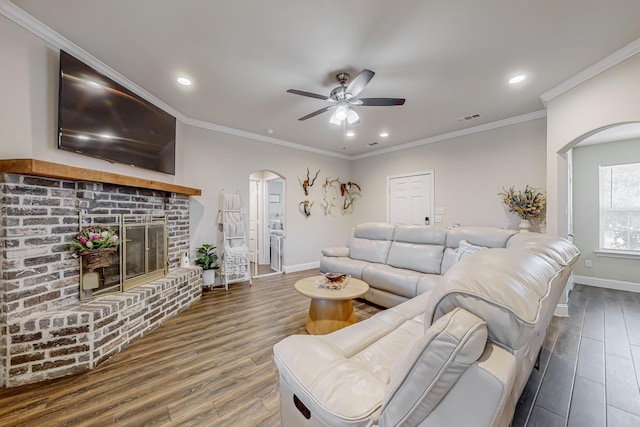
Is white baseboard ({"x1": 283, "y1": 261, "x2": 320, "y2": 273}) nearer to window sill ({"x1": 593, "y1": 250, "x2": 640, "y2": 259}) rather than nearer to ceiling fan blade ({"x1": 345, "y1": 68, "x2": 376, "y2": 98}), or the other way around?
ceiling fan blade ({"x1": 345, "y1": 68, "x2": 376, "y2": 98})

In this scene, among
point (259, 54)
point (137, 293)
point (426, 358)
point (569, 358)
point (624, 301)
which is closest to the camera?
point (426, 358)

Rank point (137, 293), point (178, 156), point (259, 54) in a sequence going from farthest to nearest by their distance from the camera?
1. point (178, 156)
2. point (137, 293)
3. point (259, 54)

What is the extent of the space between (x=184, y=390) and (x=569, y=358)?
307cm

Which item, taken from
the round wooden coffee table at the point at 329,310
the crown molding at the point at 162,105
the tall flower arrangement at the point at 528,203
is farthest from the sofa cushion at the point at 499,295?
the crown molding at the point at 162,105

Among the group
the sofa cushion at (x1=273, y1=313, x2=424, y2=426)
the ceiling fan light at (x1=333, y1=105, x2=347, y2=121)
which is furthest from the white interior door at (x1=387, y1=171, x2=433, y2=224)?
the sofa cushion at (x1=273, y1=313, x2=424, y2=426)

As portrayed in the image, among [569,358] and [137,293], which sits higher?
[137,293]

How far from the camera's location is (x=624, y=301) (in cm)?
334

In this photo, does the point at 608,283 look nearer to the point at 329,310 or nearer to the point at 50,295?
the point at 329,310

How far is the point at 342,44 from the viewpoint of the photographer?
214 centimetres

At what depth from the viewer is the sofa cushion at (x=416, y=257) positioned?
10.4 ft

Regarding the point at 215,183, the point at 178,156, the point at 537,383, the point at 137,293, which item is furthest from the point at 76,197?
the point at 537,383

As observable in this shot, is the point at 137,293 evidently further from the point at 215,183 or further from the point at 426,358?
the point at 426,358

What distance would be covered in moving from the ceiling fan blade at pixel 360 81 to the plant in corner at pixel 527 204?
9.43 feet

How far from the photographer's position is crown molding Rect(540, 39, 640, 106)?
7.11ft
